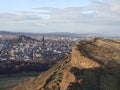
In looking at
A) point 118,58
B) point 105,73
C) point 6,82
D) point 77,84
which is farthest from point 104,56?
point 6,82

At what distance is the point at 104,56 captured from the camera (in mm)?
62438

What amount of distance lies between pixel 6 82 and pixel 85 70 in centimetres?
3604

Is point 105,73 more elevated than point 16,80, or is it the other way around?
point 105,73

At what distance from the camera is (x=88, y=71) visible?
55531 millimetres

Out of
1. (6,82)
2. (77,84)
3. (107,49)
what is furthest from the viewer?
(6,82)

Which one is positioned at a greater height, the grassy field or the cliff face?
the cliff face

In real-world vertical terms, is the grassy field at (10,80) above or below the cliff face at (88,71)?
below

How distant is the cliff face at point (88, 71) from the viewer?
5316 cm

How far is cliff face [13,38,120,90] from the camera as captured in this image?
174ft

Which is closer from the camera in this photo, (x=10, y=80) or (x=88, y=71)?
(x=88, y=71)

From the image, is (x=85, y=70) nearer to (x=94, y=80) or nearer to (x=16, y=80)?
(x=94, y=80)

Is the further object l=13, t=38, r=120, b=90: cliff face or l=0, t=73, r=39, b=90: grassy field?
l=0, t=73, r=39, b=90: grassy field

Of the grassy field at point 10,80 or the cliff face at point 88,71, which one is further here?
the grassy field at point 10,80

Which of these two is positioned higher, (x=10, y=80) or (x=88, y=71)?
(x=88, y=71)
